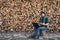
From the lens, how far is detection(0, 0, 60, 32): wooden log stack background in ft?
41.2

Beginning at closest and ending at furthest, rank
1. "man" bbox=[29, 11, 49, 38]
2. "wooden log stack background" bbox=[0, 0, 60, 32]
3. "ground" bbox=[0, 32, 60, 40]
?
1. "man" bbox=[29, 11, 49, 38]
2. "ground" bbox=[0, 32, 60, 40]
3. "wooden log stack background" bbox=[0, 0, 60, 32]

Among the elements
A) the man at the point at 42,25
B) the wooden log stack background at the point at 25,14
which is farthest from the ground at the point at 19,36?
the wooden log stack background at the point at 25,14

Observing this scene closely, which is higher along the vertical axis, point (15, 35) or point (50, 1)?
point (50, 1)

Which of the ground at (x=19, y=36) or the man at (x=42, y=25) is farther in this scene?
the ground at (x=19, y=36)

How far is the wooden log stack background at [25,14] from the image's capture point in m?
12.5

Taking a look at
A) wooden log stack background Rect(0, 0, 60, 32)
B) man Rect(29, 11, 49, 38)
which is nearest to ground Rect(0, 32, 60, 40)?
man Rect(29, 11, 49, 38)

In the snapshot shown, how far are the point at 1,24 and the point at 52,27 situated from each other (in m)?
2.43

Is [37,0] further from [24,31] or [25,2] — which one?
[24,31]

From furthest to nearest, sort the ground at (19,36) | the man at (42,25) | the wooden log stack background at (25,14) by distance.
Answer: the wooden log stack background at (25,14)
the ground at (19,36)
the man at (42,25)

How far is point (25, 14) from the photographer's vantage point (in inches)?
498

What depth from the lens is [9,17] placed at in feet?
41.3

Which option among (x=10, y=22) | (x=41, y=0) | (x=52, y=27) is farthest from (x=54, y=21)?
(x=10, y=22)

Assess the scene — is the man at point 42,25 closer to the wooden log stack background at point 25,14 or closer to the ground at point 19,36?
the ground at point 19,36

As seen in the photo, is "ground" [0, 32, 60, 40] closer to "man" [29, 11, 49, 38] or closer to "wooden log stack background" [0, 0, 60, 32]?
"man" [29, 11, 49, 38]
